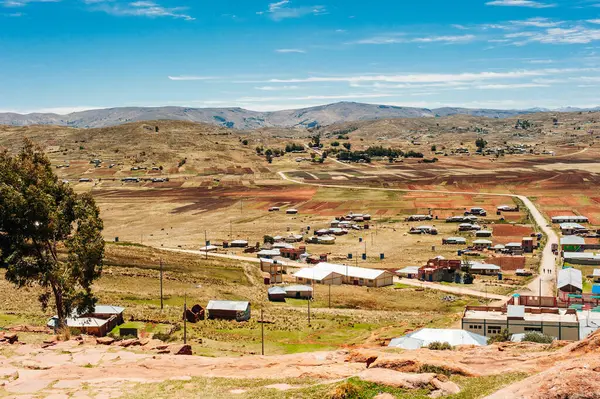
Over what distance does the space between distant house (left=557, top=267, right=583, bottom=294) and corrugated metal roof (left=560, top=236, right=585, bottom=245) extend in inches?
962

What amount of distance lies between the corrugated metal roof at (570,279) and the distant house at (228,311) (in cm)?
3958

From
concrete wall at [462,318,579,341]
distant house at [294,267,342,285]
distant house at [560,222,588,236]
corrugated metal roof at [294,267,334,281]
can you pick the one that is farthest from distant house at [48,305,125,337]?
distant house at [560,222,588,236]

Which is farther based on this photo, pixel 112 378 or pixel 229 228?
pixel 229 228

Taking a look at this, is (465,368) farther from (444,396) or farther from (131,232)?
(131,232)

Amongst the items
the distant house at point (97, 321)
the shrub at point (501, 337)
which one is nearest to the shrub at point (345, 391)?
the shrub at point (501, 337)

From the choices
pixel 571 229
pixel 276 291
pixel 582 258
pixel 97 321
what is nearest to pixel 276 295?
pixel 276 291

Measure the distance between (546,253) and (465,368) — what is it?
8217cm

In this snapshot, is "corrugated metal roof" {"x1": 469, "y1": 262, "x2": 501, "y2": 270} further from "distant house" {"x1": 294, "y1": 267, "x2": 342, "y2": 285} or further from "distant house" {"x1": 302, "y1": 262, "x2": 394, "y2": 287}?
"distant house" {"x1": 294, "y1": 267, "x2": 342, "y2": 285}

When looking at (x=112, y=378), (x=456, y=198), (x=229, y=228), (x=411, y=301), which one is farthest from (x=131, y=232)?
(x=112, y=378)

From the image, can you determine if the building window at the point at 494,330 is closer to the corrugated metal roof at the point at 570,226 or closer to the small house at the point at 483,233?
the small house at the point at 483,233

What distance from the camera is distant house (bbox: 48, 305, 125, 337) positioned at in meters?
43.6

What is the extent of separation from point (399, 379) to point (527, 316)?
3552 centimetres

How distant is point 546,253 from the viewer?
97062 mm

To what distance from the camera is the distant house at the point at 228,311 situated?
54.3 metres
